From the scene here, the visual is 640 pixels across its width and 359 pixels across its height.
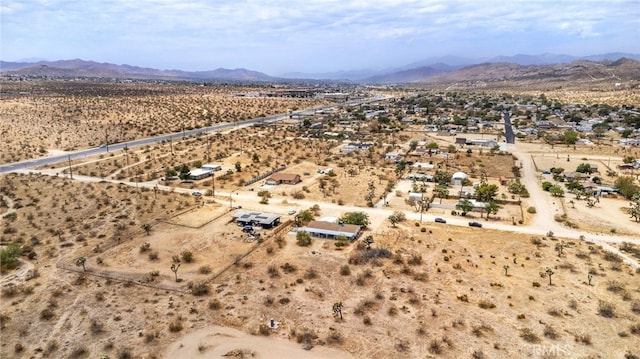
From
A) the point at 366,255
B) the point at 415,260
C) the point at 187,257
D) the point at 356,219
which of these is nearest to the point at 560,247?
the point at 415,260

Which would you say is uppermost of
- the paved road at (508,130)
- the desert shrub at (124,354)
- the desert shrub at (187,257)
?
the paved road at (508,130)

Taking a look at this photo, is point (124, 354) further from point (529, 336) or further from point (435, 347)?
point (529, 336)

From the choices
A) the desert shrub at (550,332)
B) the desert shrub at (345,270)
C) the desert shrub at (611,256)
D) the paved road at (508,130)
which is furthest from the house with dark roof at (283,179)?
the paved road at (508,130)

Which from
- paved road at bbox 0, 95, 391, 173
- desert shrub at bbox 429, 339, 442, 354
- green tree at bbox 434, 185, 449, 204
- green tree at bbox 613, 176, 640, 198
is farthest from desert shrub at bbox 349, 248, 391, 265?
paved road at bbox 0, 95, 391, 173

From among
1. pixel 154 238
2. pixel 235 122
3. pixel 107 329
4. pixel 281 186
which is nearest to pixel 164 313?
pixel 107 329

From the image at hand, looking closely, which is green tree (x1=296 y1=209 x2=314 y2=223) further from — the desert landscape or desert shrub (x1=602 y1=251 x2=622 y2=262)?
desert shrub (x1=602 y1=251 x2=622 y2=262)

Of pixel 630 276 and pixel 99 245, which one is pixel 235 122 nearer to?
pixel 99 245

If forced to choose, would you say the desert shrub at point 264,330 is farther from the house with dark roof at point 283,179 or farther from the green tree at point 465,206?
the house with dark roof at point 283,179
